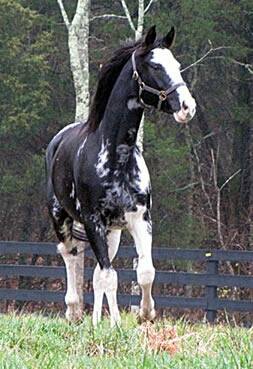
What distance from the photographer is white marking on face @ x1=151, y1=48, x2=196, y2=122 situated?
7.55 m

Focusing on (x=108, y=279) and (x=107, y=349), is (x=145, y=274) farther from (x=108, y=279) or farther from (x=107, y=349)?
(x=107, y=349)

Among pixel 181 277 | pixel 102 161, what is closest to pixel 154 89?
pixel 102 161

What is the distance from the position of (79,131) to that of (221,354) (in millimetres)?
4218

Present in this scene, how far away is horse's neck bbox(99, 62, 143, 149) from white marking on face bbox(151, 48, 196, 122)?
366 millimetres

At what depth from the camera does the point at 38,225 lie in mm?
27203

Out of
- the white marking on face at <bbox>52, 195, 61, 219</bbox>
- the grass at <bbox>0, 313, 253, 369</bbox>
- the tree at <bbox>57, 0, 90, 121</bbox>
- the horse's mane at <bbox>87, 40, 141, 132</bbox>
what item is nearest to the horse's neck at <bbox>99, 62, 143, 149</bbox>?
the horse's mane at <bbox>87, 40, 141, 132</bbox>

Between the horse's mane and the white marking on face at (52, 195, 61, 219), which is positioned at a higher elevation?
the horse's mane

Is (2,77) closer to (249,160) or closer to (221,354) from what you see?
(249,160)

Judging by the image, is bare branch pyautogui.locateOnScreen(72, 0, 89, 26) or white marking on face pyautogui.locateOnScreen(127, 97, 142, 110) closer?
white marking on face pyautogui.locateOnScreen(127, 97, 142, 110)

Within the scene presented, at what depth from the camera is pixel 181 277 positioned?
14.6 meters

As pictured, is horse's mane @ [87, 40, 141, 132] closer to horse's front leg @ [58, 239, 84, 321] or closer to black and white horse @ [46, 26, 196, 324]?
black and white horse @ [46, 26, 196, 324]

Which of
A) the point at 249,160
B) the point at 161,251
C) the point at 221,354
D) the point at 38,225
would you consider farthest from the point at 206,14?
the point at 221,354

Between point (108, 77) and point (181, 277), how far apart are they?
6446mm

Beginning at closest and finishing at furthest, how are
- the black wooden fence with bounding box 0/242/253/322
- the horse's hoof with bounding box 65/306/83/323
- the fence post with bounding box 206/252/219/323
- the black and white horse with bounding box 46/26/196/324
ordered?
the black and white horse with bounding box 46/26/196/324 < the horse's hoof with bounding box 65/306/83/323 < the black wooden fence with bounding box 0/242/253/322 < the fence post with bounding box 206/252/219/323
